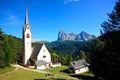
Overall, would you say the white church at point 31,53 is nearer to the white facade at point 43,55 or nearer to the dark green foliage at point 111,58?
the white facade at point 43,55

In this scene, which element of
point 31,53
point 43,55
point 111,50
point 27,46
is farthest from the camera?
point 31,53

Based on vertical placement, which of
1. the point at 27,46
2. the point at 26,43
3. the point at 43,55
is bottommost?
the point at 43,55

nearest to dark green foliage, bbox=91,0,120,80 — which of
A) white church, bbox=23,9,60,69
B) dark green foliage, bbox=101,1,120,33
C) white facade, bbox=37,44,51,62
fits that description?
dark green foliage, bbox=101,1,120,33

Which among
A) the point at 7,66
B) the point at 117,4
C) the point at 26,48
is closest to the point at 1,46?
the point at 7,66

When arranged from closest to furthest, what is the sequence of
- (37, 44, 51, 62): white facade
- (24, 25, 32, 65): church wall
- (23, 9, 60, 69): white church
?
(23, 9, 60, 69): white church → (24, 25, 32, 65): church wall → (37, 44, 51, 62): white facade

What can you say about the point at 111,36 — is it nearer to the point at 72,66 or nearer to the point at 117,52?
the point at 117,52

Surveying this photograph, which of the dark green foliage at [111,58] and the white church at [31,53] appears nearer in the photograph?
the dark green foliage at [111,58]

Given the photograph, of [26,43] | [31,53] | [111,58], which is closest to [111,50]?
[111,58]

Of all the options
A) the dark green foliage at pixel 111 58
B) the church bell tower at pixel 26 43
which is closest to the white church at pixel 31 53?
the church bell tower at pixel 26 43

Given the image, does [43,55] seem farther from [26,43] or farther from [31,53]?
[26,43]

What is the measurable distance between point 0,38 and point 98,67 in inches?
1409

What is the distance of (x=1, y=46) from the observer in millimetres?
55312

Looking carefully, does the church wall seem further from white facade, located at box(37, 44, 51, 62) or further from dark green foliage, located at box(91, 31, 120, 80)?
dark green foliage, located at box(91, 31, 120, 80)

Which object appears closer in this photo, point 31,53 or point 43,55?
point 43,55
